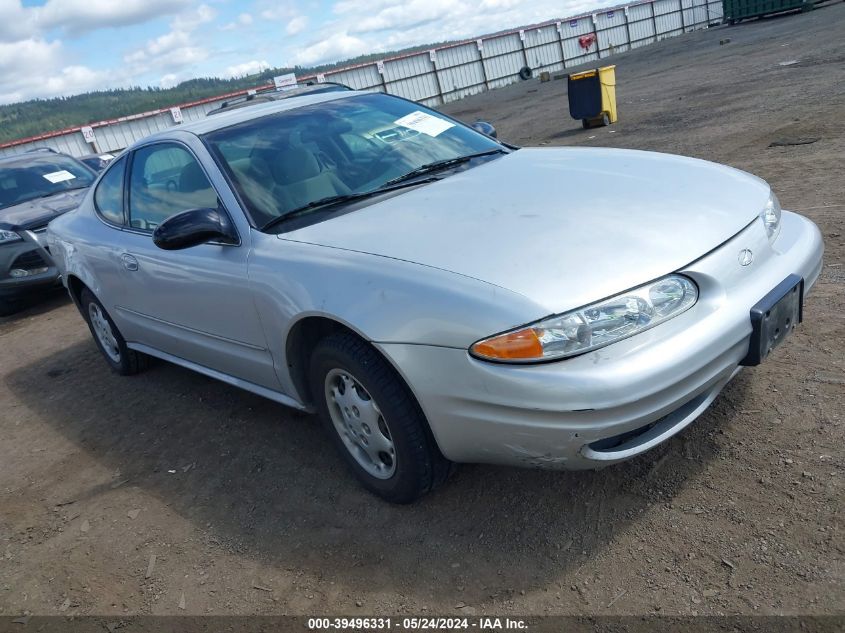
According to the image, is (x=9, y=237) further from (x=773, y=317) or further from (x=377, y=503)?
(x=773, y=317)

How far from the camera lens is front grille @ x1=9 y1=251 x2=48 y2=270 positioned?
24.8ft

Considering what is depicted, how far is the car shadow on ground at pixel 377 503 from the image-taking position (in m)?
2.49

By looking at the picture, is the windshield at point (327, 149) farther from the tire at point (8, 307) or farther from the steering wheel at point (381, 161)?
the tire at point (8, 307)

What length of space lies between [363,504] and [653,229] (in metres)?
1.63

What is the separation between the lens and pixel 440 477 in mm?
2701

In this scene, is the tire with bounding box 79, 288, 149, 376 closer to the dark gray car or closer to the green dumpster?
the dark gray car

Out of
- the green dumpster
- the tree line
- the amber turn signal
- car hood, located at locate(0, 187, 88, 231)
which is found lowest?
the green dumpster

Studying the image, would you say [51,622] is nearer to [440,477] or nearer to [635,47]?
[440,477]

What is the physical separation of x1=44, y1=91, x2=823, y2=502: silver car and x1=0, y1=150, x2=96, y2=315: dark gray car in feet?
14.8

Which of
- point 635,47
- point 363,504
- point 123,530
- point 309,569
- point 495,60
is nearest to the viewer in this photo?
point 309,569

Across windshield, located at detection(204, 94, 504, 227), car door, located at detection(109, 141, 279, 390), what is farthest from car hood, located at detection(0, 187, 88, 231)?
windshield, located at detection(204, 94, 504, 227)

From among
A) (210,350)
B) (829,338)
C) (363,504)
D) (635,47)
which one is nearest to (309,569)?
(363,504)

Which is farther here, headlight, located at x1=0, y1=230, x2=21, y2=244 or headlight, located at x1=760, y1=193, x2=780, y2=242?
headlight, located at x1=0, y1=230, x2=21, y2=244

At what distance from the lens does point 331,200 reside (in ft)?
10.3
